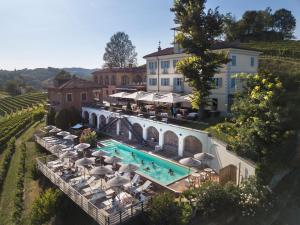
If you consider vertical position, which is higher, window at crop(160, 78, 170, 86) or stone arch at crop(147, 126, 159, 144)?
window at crop(160, 78, 170, 86)

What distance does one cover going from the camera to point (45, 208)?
55.4 ft

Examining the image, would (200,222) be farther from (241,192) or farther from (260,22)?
(260,22)

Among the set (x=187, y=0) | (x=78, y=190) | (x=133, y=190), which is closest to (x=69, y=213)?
(x=78, y=190)

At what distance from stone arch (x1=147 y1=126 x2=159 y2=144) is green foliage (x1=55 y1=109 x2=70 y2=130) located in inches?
526

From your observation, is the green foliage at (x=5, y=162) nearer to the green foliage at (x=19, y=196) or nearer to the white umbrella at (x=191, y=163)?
the green foliage at (x=19, y=196)

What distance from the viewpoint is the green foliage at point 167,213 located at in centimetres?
1388

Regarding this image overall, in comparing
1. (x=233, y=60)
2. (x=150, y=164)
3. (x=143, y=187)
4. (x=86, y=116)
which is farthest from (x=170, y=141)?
(x=86, y=116)

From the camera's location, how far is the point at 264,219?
1529cm

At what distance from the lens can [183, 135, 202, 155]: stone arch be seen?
23.6m

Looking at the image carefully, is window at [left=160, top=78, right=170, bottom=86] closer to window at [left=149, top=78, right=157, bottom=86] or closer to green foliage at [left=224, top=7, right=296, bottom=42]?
window at [left=149, top=78, right=157, bottom=86]

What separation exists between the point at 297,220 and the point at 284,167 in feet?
12.0

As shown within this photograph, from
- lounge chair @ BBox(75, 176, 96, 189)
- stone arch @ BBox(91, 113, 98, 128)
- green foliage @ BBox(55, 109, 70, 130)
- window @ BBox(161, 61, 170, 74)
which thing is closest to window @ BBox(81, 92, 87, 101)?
stone arch @ BBox(91, 113, 98, 128)

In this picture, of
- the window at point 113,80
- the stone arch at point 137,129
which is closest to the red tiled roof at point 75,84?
the window at point 113,80

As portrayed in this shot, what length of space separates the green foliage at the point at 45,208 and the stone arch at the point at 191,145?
12.5 meters
